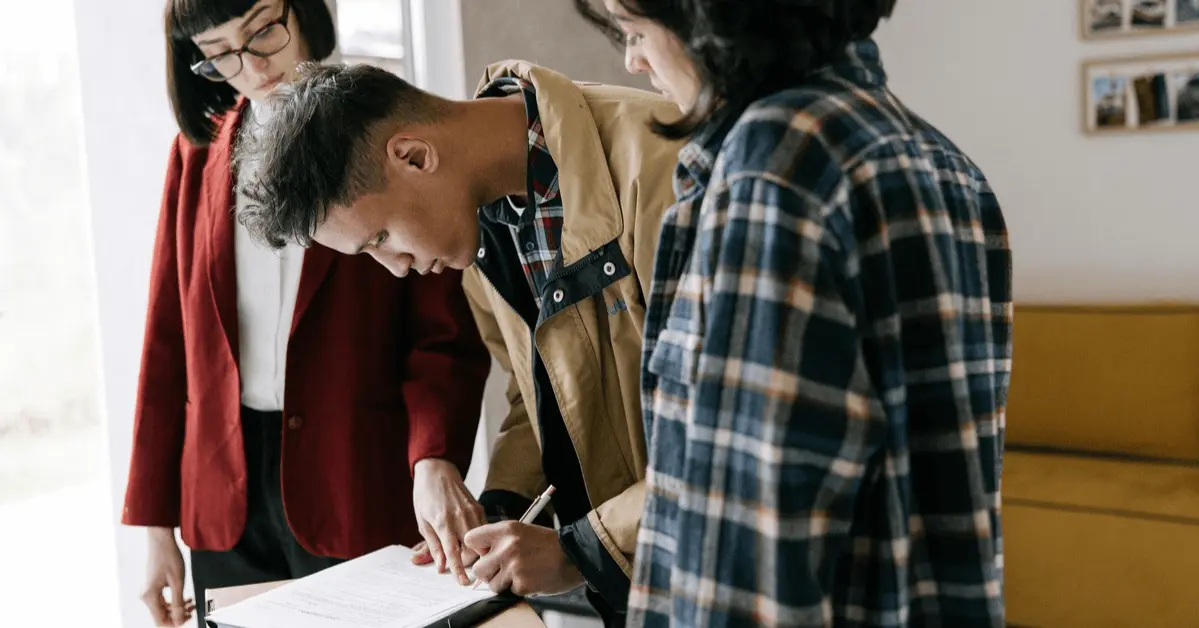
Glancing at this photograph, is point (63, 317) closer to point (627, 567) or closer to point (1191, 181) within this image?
point (627, 567)

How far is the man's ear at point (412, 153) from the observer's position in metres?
1.19

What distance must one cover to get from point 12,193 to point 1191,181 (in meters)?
3.21

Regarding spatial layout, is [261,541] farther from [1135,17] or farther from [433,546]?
[1135,17]

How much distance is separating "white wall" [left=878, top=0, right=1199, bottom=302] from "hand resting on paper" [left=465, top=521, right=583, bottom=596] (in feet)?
8.93

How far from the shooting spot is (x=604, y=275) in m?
1.15

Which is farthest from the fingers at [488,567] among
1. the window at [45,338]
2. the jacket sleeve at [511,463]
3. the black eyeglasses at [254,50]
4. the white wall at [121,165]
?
the window at [45,338]

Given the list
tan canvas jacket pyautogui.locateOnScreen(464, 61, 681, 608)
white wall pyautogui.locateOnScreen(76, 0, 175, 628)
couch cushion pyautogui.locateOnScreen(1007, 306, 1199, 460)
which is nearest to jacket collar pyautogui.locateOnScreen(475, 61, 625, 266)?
tan canvas jacket pyautogui.locateOnScreen(464, 61, 681, 608)

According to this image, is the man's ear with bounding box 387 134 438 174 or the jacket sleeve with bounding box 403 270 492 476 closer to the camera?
the man's ear with bounding box 387 134 438 174

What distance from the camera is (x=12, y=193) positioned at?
1.99m

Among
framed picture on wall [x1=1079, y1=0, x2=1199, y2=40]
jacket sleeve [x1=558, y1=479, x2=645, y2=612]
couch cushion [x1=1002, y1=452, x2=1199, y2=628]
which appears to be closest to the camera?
jacket sleeve [x1=558, y1=479, x2=645, y2=612]

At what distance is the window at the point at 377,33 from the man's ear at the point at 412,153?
1306mm

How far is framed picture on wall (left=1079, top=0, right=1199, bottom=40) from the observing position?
10.2ft

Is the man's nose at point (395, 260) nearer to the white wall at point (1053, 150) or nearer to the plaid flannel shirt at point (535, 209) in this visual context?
the plaid flannel shirt at point (535, 209)

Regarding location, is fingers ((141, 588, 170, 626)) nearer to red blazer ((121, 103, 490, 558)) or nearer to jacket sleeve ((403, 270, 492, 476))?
red blazer ((121, 103, 490, 558))
